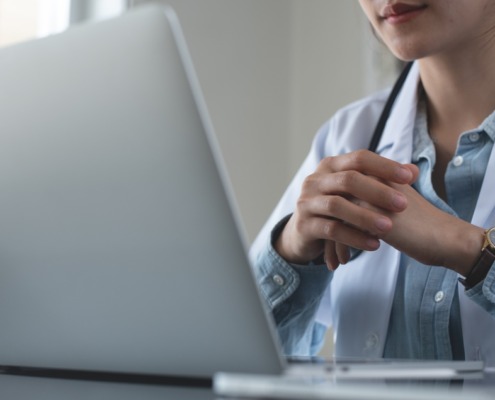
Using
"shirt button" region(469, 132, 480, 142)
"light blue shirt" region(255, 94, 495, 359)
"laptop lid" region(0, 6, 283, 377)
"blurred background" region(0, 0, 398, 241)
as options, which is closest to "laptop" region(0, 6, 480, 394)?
"laptop lid" region(0, 6, 283, 377)

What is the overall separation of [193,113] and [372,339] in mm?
556

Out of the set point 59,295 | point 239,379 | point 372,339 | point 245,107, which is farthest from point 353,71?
point 239,379

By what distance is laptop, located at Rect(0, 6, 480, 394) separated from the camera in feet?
1.53

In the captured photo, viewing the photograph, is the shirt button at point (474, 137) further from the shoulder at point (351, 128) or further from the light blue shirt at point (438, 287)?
the shoulder at point (351, 128)

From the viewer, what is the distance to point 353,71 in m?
1.88

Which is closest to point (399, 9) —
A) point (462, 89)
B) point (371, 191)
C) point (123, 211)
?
point (462, 89)

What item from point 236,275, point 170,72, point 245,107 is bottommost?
point 245,107

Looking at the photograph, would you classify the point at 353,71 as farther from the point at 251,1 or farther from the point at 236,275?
the point at 236,275

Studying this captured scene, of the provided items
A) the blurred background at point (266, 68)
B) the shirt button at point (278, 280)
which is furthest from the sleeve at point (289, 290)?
the blurred background at point (266, 68)

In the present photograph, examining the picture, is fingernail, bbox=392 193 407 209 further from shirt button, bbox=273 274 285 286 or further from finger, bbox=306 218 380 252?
shirt button, bbox=273 274 285 286

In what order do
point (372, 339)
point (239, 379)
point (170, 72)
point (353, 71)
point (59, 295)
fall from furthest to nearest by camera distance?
point (353, 71) < point (372, 339) < point (59, 295) < point (170, 72) < point (239, 379)

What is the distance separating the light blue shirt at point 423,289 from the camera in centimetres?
89

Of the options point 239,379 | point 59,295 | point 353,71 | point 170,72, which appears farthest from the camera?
point 353,71

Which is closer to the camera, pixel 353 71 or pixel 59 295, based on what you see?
pixel 59 295
